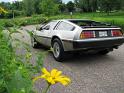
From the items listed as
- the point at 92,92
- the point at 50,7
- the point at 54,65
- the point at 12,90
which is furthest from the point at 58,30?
the point at 50,7

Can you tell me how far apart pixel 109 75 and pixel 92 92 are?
4.40ft

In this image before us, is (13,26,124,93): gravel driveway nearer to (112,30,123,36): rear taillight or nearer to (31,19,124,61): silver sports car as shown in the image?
(31,19,124,61): silver sports car

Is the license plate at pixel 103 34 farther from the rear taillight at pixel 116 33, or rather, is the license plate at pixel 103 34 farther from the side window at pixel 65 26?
the side window at pixel 65 26

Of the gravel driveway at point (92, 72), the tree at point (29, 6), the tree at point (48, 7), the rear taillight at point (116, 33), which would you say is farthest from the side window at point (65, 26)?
the tree at point (29, 6)

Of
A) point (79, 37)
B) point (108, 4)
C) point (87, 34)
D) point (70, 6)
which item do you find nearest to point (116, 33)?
point (87, 34)

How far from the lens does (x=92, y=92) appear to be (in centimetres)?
495

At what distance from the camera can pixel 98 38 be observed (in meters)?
7.39

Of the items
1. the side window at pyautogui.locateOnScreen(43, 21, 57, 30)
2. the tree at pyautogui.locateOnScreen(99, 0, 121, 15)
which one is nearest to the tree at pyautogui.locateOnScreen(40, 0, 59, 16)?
the tree at pyautogui.locateOnScreen(99, 0, 121, 15)

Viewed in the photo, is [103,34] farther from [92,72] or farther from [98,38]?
[92,72]

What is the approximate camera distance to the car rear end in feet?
23.2

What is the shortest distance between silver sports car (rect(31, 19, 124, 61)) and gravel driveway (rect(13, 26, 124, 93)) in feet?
1.23

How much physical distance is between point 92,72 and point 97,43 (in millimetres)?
1100

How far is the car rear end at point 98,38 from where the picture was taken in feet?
23.2

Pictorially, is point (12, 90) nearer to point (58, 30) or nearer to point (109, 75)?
point (109, 75)
